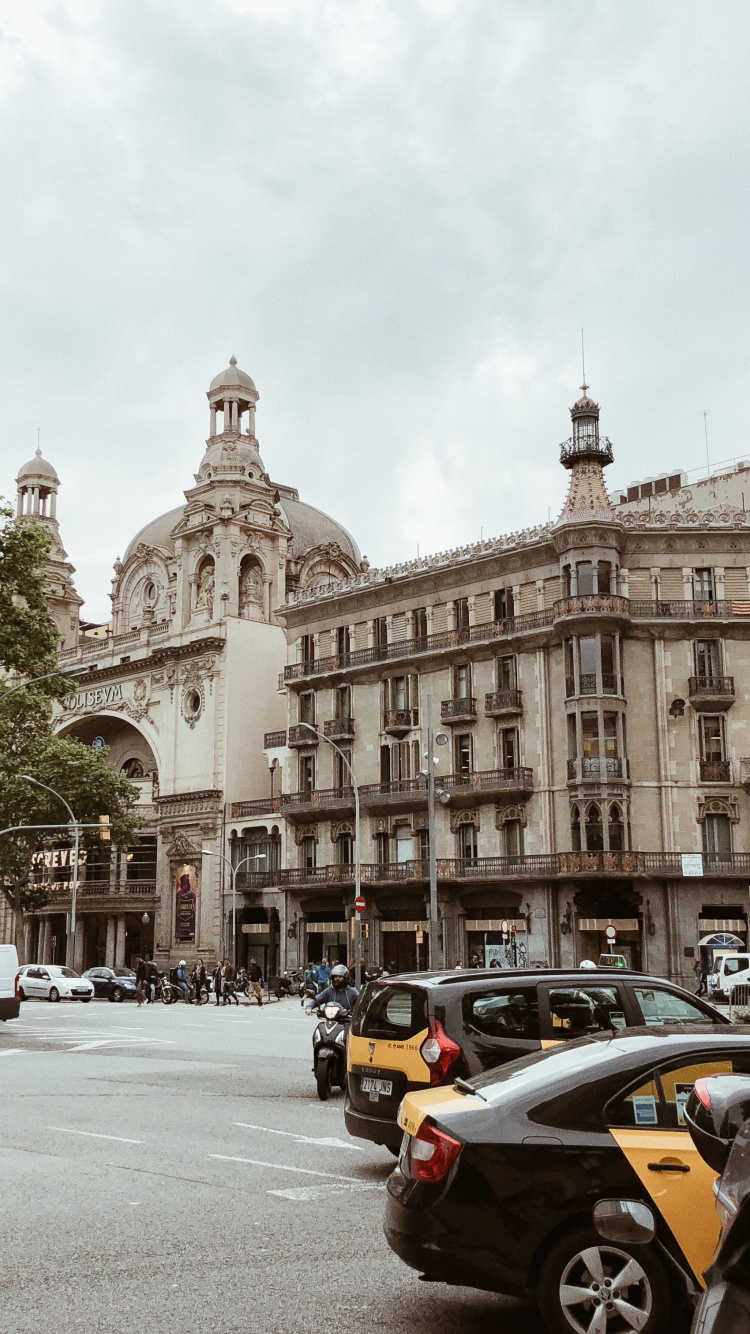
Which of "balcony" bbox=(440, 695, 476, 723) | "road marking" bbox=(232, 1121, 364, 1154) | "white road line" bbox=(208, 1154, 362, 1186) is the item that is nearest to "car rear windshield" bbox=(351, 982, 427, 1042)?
"white road line" bbox=(208, 1154, 362, 1186)

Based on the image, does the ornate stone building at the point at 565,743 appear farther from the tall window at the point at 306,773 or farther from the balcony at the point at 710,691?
the tall window at the point at 306,773

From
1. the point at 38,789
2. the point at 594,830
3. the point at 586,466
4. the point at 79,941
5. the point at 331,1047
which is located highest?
the point at 586,466

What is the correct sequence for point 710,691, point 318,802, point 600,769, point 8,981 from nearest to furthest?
point 8,981
point 600,769
point 710,691
point 318,802

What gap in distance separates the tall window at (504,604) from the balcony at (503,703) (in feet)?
9.92

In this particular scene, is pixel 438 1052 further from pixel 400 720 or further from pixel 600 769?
pixel 400 720

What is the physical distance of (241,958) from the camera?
5947 cm

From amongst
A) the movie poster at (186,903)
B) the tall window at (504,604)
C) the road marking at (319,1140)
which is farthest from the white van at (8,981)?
the movie poster at (186,903)

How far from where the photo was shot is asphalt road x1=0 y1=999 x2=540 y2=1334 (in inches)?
262

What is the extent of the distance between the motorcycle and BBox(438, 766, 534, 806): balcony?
32.0m

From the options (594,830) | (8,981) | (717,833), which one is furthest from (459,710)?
(8,981)

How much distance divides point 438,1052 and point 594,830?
36.2 metres

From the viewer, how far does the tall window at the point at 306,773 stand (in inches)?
2217

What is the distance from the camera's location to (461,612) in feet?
171

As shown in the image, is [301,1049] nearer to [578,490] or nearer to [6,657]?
[6,657]
